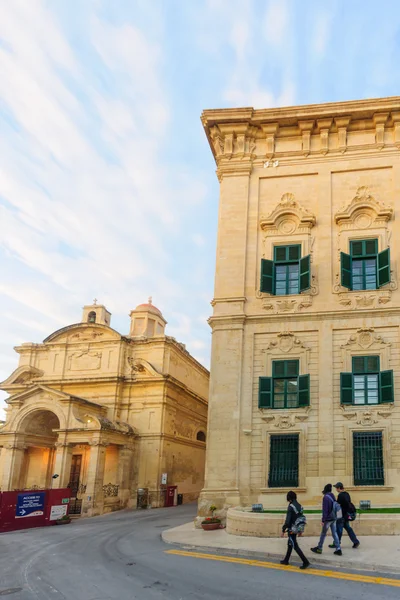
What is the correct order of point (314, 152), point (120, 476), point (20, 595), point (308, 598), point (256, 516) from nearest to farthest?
1. point (308, 598)
2. point (20, 595)
3. point (256, 516)
4. point (314, 152)
5. point (120, 476)

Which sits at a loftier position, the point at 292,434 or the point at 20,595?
the point at 292,434

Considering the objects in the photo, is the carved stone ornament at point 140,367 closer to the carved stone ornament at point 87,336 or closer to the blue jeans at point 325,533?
the carved stone ornament at point 87,336

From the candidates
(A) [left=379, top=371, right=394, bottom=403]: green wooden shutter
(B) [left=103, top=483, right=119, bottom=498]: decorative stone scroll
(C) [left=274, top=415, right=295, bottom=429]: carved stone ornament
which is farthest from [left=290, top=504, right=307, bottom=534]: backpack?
(B) [left=103, top=483, right=119, bottom=498]: decorative stone scroll

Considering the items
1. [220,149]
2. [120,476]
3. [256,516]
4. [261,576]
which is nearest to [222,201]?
[220,149]

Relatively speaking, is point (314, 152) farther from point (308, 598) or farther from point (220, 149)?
point (308, 598)

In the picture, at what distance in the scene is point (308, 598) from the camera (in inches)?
369

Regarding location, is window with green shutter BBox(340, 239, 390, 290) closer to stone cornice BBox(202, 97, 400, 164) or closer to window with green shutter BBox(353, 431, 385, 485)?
stone cornice BBox(202, 97, 400, 164)

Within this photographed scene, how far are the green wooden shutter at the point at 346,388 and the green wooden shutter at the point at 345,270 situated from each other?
12.0 ft

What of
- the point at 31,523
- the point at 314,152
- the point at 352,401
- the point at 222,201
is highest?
the point at 314,152

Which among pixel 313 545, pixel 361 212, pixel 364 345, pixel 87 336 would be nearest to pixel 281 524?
pixel 313 545

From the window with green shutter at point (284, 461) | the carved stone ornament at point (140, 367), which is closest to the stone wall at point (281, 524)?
the window with green shutter at point (284, 461)

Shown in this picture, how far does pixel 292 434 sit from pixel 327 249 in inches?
309

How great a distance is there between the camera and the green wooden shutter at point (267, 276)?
22719mm

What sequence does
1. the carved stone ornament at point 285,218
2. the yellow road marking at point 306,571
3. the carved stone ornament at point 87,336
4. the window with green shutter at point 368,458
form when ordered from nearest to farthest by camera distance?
the yellow road marking at point 306,571, the window with green shutter at point 368,458, the carved stone ornament at point 285,218, the carved stone ornament at point 87,336
